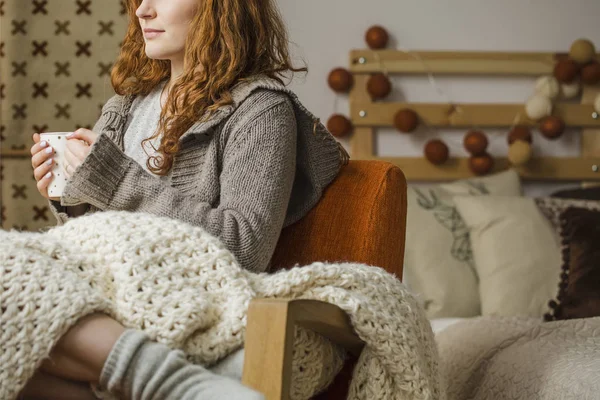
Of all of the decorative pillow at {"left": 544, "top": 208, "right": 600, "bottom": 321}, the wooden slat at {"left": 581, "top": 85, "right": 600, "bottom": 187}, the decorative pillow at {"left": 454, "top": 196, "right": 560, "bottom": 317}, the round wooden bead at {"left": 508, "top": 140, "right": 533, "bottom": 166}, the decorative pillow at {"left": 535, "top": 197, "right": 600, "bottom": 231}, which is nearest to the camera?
the decorative pillow at {"left": 544, "top": 208, "right": 600, "bottom": 321}

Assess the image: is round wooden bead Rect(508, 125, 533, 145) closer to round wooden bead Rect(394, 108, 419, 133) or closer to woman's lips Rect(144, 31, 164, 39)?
round wooden bead Rect(394, 108, 419, 133)

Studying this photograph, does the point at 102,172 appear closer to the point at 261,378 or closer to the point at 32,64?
the point at 261,378

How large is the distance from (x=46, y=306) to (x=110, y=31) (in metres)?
2.12

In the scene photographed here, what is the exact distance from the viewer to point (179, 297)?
87 centimetres

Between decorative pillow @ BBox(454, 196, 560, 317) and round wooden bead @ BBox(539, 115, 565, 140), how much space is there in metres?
0.41

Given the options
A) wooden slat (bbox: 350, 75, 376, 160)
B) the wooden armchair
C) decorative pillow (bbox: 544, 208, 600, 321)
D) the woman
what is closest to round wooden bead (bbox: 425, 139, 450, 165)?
wooden slat (bbox: 350, 75, 376, 160)

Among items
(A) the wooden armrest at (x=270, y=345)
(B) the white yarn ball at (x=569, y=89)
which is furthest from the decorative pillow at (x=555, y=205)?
(A) the wooden armrest at (x=270, y=345)

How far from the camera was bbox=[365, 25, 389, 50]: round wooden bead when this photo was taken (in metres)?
2.71

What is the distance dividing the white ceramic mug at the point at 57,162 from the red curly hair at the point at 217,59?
0.17 meters

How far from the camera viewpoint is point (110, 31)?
2.78 m

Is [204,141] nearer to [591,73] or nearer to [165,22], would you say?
[165,22]

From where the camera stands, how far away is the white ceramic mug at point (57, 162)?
1181 millimetres

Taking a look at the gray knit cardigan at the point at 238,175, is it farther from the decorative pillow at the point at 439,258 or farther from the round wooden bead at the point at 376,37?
the round wooden bead at the point at 376,37

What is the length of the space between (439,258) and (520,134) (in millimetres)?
700
